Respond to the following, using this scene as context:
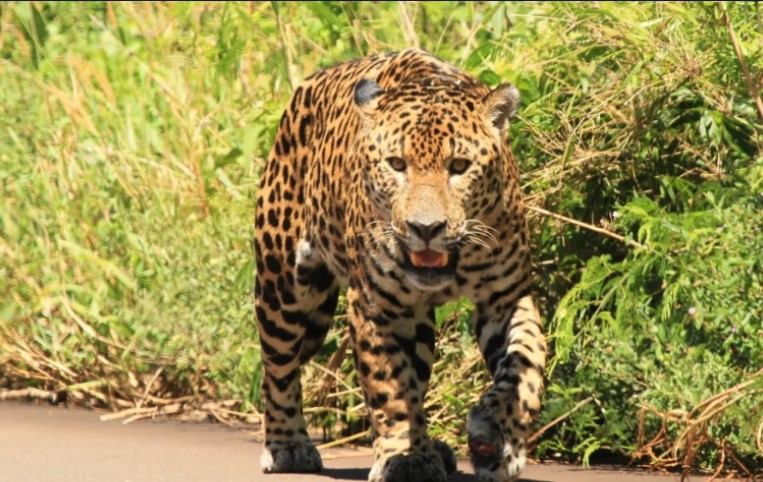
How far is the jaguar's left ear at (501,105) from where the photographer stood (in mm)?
6492

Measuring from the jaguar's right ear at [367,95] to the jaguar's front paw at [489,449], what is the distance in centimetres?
131

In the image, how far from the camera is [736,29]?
25.4 feet

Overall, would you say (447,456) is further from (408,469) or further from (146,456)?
(146,456)

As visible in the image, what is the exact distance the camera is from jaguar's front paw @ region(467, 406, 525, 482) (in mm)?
6020

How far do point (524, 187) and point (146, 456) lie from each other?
2.02 metres

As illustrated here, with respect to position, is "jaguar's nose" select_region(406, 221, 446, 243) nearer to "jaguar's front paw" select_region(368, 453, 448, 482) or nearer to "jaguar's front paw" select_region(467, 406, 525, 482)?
"jaguar's front paw" select_region(467, 406, 525, 482)

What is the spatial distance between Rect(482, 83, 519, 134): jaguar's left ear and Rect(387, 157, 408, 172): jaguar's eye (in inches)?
15.2

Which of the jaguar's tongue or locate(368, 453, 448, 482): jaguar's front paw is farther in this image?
locate(368, 453, 448, 482): jaguar's front paw

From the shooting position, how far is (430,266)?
6.30 m

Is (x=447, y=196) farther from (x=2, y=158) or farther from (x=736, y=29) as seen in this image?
(x=2, y=158)

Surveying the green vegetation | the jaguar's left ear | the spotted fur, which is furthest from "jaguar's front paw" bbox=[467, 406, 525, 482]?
the jaguar's left ear

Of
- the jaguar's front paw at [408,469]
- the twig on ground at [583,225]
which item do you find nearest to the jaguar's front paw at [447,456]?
the jaguar's front paw at [408,469]

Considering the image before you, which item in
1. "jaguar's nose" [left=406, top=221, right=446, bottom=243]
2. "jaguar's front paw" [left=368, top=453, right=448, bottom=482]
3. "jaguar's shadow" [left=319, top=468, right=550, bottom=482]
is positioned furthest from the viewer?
"jaguar's shadow" [left=319, top=468, right=550, bottom=482]

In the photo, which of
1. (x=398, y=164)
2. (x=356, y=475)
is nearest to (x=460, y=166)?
(x=398, y=164)
